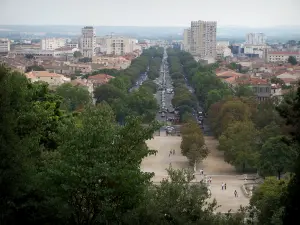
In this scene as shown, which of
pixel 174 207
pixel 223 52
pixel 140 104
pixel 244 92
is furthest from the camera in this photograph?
pixel 223 52

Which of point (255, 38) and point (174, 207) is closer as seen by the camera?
point (174, 207)

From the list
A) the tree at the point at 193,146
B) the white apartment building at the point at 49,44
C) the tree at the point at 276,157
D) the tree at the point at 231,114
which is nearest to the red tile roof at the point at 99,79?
the tree at the point at 231,114

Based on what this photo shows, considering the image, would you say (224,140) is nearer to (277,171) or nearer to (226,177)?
(226,177)

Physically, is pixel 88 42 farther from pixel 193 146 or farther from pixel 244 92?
pixel 193 146

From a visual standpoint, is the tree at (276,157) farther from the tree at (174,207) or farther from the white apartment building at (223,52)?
the white apartment building at (223,52)

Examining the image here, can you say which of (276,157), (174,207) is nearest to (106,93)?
(276,157)

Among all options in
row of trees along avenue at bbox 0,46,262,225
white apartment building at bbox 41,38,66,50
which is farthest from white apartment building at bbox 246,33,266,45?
row of trees along avenue at bbox 0,46,262,225
